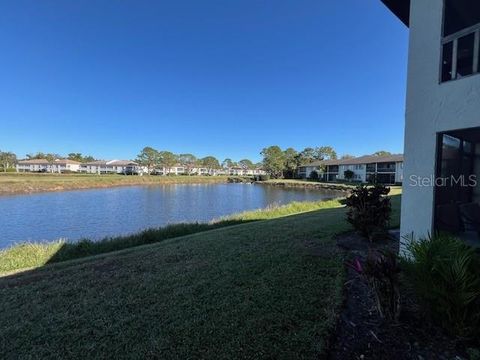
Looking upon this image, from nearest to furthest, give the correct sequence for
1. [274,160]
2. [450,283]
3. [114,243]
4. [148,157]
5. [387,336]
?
[450,283] < [387,336] < [114,243] < [274,160] < [148,157]

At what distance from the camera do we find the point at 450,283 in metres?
2.35

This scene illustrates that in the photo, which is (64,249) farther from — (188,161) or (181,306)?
(188,161)

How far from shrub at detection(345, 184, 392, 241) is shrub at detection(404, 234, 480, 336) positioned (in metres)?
3.19

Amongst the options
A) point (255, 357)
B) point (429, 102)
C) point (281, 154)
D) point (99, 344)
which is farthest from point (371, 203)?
point (281, 154)

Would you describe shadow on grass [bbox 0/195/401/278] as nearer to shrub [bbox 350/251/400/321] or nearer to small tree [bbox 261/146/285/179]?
shrub [bbox 350/251/400/321]

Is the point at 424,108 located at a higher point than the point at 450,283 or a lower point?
higher

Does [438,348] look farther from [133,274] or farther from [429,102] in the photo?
[133,274]

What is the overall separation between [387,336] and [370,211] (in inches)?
142

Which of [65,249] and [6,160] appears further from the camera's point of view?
[6,160]

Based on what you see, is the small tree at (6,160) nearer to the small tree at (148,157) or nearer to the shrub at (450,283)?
the small tree at (148,157)

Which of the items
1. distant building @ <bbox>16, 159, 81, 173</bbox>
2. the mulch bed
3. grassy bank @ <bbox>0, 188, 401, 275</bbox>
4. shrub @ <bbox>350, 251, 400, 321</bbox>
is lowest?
grassy bank @ <bbox>0, 188, 401, 275</bbox>

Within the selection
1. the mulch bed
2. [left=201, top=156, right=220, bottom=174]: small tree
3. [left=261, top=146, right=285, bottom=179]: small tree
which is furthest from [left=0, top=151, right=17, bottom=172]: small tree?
the mulch bed

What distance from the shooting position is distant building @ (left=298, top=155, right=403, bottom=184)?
41844mm

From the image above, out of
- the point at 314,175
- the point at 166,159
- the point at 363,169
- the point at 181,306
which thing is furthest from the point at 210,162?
the point at 181,306
